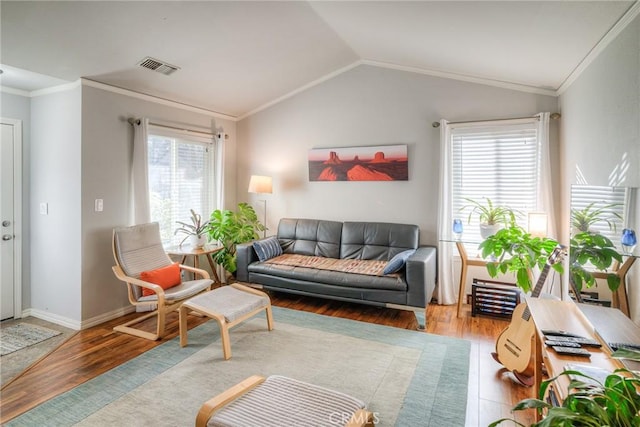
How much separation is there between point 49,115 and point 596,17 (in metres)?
4.68

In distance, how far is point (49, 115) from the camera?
3.53 metres

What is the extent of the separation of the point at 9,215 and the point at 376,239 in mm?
3995

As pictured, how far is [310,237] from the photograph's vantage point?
4668mm

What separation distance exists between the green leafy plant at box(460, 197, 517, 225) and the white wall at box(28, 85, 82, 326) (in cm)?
417

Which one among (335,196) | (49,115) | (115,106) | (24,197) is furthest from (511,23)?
(24,197)

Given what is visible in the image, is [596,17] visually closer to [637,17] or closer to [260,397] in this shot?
[637,17]

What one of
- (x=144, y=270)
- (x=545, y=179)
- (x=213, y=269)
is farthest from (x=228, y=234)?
(x=545, y=179)

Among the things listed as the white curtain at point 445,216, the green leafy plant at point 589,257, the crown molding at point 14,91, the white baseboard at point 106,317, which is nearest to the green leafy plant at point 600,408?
the green leafy plant at point 589,257

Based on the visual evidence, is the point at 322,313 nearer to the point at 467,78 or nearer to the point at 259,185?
the point at 259,185

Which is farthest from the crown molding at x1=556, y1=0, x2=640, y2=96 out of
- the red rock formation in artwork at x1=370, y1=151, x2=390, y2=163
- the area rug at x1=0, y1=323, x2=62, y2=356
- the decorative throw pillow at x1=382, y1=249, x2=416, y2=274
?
the area rug at x1=0, y1=323, x2=62, y2=356

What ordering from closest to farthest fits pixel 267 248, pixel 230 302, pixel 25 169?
pixel 230 302, pixel 25 169, pixel 267 248

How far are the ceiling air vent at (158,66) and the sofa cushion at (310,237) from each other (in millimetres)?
2318

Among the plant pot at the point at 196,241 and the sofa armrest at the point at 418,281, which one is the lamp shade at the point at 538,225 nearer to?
the sofa armrest at the point at 418,281

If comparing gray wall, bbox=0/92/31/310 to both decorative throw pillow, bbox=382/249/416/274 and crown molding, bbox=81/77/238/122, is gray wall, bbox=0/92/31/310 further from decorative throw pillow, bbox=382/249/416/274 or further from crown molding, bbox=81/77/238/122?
decorative throw pillow, bbox=382/249/416/274
